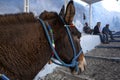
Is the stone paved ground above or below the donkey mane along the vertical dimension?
below

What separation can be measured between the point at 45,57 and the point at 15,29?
19.8 inches

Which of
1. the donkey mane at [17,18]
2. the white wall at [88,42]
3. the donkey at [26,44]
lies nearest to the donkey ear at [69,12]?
the donkey at [26,44]

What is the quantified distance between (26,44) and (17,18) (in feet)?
1.08

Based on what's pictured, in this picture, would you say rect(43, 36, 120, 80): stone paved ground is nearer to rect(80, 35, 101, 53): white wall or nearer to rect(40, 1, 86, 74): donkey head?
rect(80, 35, 101, 53): white wall

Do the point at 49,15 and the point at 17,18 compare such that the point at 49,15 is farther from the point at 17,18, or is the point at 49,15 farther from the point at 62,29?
the point at 17,18

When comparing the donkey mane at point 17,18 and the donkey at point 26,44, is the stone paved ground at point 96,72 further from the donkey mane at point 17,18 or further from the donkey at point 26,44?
the donkey mane at point 17,18

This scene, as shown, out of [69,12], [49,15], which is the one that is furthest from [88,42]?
[69,12]

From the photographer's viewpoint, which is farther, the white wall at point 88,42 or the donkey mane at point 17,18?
the white wall at point 88,42

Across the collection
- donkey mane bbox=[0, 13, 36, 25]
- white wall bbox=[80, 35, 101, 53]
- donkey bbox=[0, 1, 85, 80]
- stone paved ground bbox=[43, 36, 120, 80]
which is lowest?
stone paved ground bbox=[43, 36, 120, 80]

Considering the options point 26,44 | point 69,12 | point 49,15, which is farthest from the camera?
point 49,15

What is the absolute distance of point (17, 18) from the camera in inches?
89.6

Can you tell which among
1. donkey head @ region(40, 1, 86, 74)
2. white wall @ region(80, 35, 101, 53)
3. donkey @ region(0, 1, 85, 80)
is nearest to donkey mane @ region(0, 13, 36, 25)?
donkey @ region(0, 1, 85, 80)

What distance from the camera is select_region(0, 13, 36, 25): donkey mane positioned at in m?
2.17

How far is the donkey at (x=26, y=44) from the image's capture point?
2061mm
